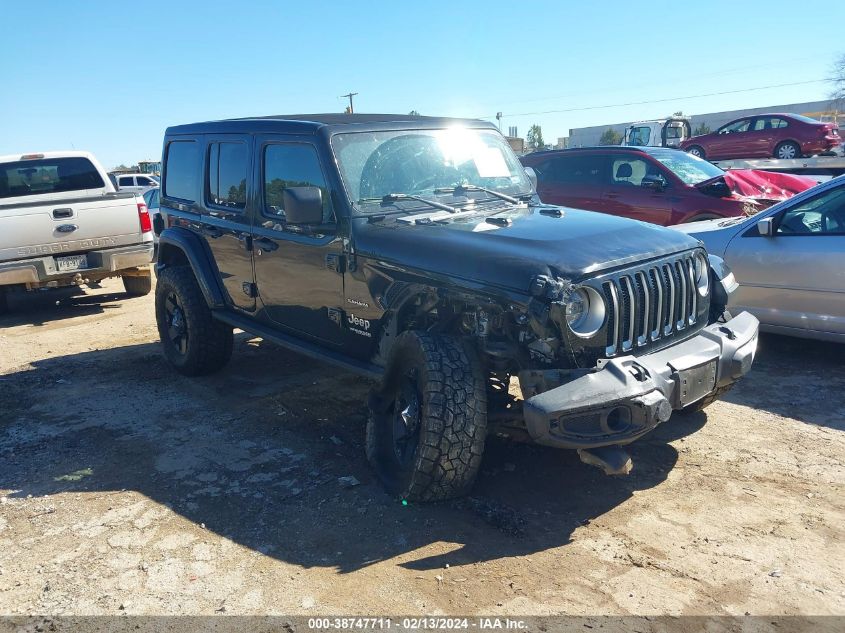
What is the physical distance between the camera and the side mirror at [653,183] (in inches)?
364

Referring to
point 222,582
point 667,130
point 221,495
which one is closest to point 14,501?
point 221,495

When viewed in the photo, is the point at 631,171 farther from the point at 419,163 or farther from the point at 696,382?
the point at 696,382

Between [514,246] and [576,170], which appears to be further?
[576,170]

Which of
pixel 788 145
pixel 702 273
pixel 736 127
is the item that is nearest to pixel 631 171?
pixel 702 273

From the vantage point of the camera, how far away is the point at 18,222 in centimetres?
827

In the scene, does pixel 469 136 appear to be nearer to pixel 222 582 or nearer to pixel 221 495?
pixel 221 495

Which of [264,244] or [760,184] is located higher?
[760,184]

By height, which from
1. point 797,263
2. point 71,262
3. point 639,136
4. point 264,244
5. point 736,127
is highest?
point 736,127

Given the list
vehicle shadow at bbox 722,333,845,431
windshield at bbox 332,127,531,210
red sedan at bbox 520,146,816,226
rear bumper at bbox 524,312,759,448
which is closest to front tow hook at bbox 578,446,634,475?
rear bumper at bbox 524,312,759,448

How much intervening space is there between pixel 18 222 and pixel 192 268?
3805mm

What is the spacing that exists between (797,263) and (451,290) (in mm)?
3572

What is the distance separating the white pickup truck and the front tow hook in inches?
291

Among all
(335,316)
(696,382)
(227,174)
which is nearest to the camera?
(696,382)

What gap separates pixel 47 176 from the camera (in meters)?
9.40
